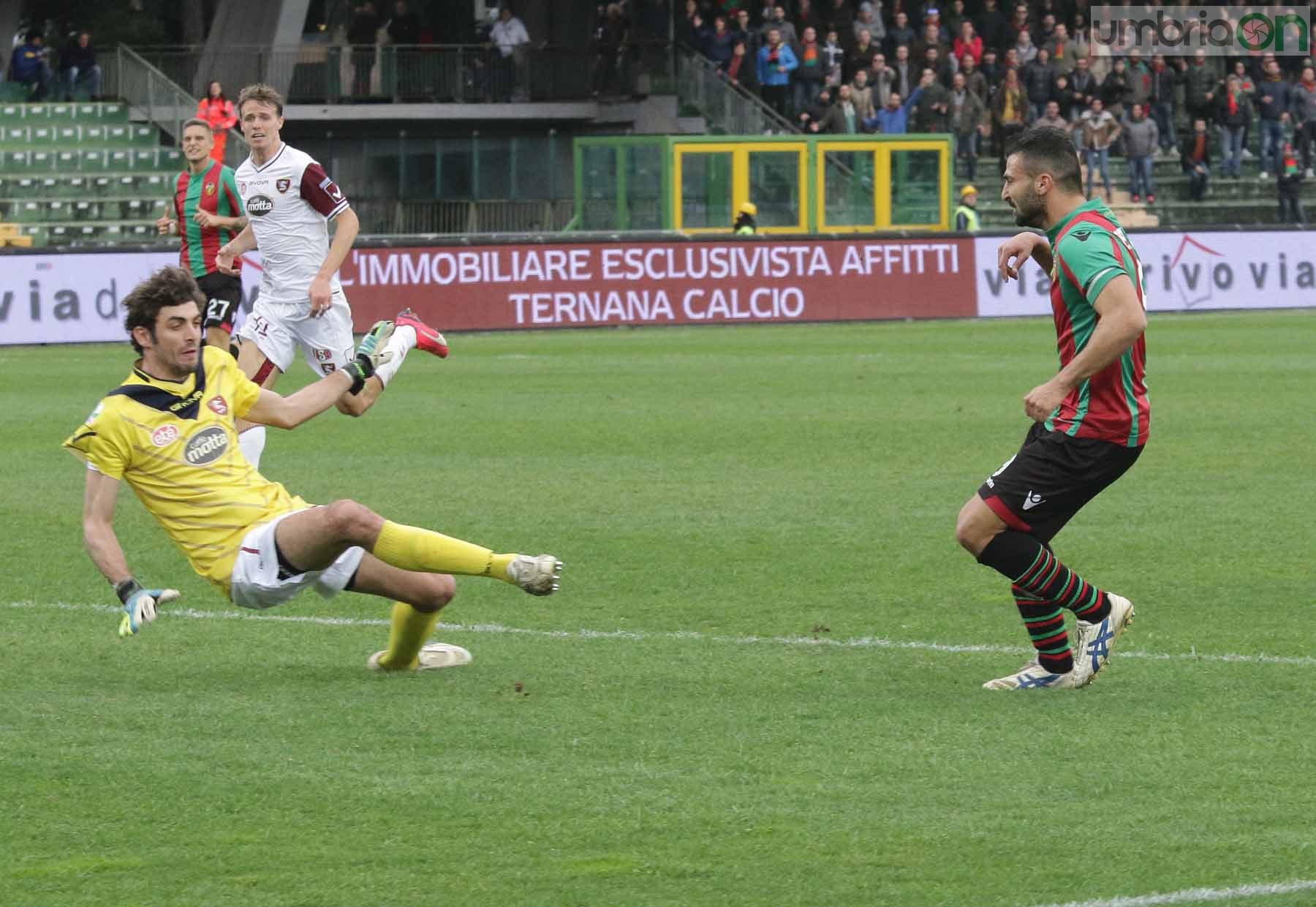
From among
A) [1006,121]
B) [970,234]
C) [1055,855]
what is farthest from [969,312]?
[1055,855]

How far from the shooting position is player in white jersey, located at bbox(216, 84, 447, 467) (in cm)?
1181

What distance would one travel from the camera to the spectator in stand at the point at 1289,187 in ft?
121

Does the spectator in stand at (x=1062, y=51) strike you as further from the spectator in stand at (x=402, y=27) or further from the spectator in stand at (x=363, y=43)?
the spectator in stand at (x=363, y=43)

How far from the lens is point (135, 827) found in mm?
5520

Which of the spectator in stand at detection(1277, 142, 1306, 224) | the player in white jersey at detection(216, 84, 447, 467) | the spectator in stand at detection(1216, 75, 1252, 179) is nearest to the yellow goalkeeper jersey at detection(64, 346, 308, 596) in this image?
the player in white jersey at detection(216, 84, 447, 467)

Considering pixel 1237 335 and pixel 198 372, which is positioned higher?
pixel 198 372

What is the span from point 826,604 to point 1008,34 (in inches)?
1341

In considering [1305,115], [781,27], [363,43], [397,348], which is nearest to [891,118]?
[781,27]

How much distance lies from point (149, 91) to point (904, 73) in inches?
508

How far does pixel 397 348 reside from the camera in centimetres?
761

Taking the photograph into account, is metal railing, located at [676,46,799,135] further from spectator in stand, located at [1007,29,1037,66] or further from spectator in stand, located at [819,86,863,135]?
spectator in stand, located at [1007,29,1037,66]

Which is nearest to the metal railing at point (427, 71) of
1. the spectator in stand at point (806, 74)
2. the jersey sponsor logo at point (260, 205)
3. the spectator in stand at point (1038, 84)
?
the spectator in stand at point (806, 74)

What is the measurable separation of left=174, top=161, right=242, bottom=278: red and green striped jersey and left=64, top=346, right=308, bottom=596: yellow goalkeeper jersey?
783cm

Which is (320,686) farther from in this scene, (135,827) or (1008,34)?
(1008,34)
